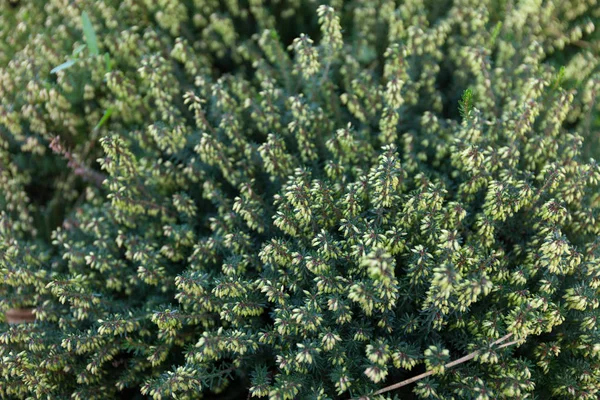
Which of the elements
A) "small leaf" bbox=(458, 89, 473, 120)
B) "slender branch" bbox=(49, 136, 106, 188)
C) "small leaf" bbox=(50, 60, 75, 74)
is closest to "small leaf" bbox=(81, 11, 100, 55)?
"small leaf" bbox=(50, 60, 75, 74)

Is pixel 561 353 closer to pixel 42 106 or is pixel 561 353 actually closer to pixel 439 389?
pixel 439 389

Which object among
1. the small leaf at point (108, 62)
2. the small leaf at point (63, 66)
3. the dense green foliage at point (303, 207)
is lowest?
the dense green foliage at point (303, 207)

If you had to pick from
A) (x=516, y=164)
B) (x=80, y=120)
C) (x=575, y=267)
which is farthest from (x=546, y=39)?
(x=80, y=120)

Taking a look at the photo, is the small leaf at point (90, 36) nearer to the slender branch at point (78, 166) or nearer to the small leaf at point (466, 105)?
the slender branch at point (78, 166)

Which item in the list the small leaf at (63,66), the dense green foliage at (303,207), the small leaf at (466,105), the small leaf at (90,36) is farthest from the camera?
the small leaf at (90,36)

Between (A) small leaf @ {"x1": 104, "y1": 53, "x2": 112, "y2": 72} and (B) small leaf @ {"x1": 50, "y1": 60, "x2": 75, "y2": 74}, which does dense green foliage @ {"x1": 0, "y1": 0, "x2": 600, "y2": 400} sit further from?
(B) small leaf @ {"x1": 50, "y1": 60, "x2": 75, "y2": 74}

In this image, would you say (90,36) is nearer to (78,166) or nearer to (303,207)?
(78,166)

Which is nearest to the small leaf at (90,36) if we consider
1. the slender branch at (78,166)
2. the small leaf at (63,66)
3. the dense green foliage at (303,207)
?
the dense green foliage at (303,207)

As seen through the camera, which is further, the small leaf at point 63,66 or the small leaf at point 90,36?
the small leaf at point 90,36
